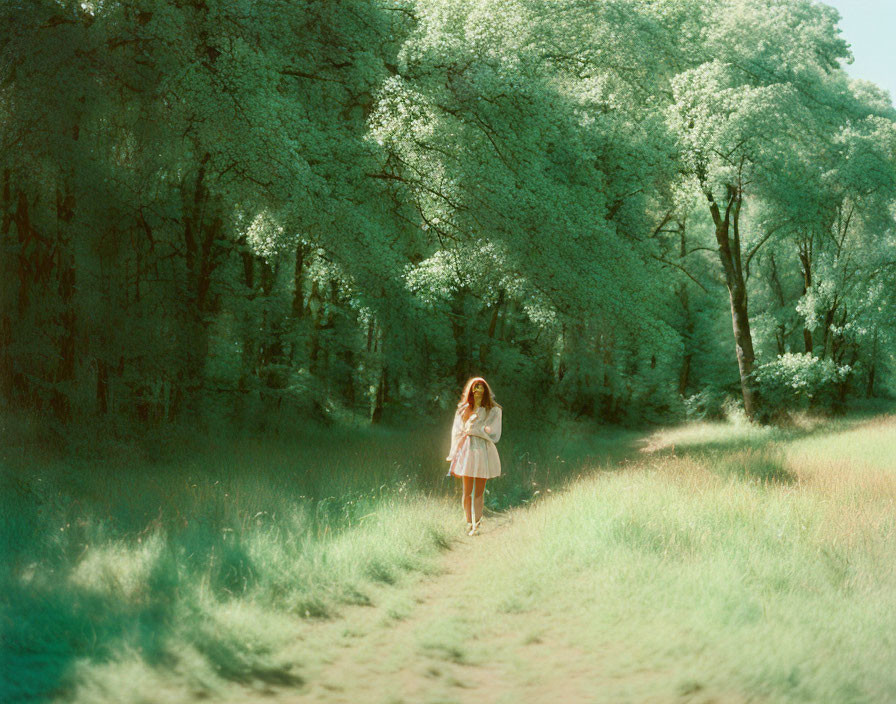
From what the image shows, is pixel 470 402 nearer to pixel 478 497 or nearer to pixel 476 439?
pixel 476 439

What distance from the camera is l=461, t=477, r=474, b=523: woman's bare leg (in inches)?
393

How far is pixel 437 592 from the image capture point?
7.18m

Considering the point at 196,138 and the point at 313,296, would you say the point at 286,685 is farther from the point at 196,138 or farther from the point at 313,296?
the point at 313,296

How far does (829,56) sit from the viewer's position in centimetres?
2622

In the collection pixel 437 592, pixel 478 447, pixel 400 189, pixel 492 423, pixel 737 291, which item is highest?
pixel 400 189

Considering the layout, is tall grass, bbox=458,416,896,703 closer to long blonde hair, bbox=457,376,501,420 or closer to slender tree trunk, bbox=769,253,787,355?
long blonde hair, bbox=457,376,501,420

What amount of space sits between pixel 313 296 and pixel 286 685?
22482mm

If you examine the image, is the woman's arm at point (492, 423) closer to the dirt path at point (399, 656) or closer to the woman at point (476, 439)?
the woman at point (476, 439)

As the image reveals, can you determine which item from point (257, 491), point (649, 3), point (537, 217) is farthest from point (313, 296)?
point (257, 491)

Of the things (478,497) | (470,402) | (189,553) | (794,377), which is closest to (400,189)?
(470,402)

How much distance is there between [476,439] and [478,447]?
0.32ft

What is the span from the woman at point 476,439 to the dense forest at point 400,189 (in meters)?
4.89

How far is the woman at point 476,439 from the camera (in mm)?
9766

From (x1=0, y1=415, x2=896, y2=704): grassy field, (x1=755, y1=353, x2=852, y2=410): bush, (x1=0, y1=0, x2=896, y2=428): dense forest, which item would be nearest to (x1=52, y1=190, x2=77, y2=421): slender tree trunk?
(x1=0, y1=0, x2=896, y2=428): dense forest
